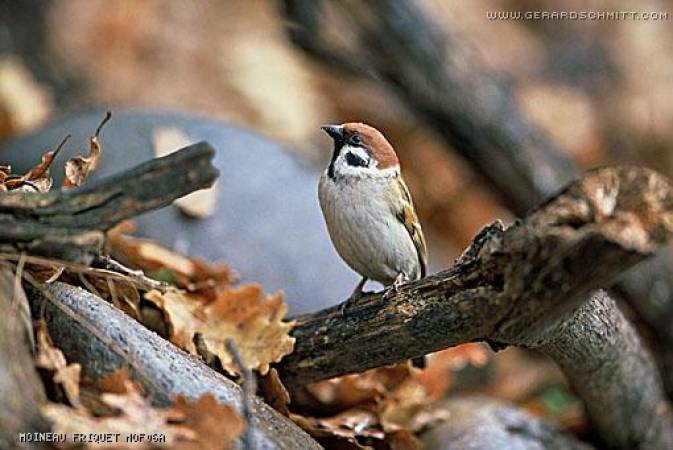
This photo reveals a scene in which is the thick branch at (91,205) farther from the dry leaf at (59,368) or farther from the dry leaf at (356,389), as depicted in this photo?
the dry leaf at (356,389)

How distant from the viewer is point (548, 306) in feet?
6.45

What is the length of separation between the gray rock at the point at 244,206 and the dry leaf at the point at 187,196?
2 centimetres

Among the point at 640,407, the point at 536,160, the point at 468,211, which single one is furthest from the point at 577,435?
the point at 468,211

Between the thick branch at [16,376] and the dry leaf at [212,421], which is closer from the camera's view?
the thick branch at [16,376]

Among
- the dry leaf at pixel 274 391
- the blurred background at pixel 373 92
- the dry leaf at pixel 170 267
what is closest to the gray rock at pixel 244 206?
the blurred background at pixel 373 92

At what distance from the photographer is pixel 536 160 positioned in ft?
14.0

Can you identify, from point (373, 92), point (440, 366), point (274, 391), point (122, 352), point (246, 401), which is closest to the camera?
point (246, 401)

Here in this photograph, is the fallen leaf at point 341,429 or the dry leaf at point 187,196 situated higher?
the dry leaf at point 187,196

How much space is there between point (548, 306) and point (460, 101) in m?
2.40

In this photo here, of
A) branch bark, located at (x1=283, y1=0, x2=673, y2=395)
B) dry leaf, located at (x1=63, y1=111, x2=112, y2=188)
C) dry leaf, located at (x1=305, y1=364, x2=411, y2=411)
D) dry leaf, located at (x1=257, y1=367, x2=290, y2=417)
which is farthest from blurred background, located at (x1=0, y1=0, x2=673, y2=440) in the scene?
dry leaf, located at (x1=63, y1=111, x2=112, y2=188)

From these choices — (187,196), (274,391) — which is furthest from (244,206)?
(274,391)

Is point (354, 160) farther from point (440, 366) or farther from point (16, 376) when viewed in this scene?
point (16, 376)

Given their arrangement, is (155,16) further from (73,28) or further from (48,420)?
(48,420)

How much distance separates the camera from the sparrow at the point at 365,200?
2.60 metres
